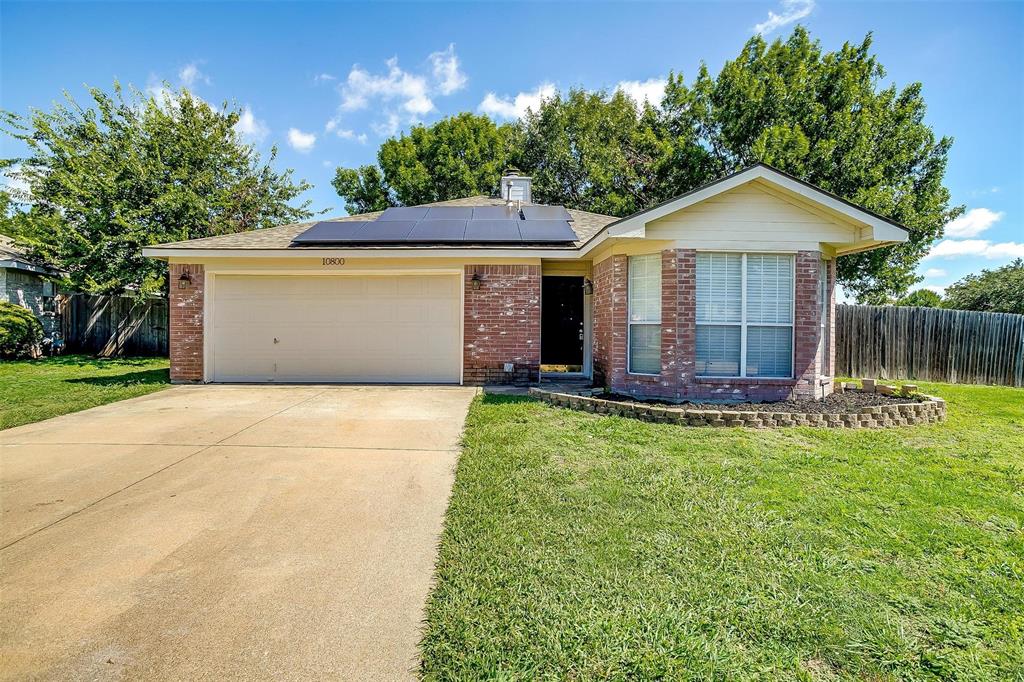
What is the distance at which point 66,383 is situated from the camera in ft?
30.0

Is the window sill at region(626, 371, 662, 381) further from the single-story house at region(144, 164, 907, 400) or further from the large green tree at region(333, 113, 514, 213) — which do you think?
the large green tree at region(333, 113, 514, 213)

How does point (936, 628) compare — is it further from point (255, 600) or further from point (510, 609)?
point (255, 600)

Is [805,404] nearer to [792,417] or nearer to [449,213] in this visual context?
[792,417]

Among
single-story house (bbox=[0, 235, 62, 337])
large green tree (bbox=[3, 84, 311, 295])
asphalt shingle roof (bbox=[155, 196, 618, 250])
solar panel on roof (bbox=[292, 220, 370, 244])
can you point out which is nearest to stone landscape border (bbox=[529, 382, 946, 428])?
asphalt shingle roof (bbox=[155, 196, 618, 250])

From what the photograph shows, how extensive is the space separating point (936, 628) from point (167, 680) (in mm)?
3502

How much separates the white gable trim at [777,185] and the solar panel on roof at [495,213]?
468 cm

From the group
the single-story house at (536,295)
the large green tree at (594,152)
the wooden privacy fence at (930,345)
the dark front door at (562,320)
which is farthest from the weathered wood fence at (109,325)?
the wooden privacy fence at (930,345)

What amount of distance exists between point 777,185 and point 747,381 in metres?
3.02

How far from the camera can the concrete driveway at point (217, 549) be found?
2.05 m

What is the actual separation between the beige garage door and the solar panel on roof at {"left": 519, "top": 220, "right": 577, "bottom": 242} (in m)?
2.20

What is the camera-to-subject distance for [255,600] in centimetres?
242

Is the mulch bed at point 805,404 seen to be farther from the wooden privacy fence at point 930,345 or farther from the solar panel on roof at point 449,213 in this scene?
the solar panel on roof at point 449,213

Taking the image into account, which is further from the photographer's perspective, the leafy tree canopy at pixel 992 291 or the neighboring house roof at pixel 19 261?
the leafy tree canopy at pixel 992 291

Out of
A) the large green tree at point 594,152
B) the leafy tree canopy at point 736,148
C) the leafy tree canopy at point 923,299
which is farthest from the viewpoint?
the leafy tree canopy at point 923,299
